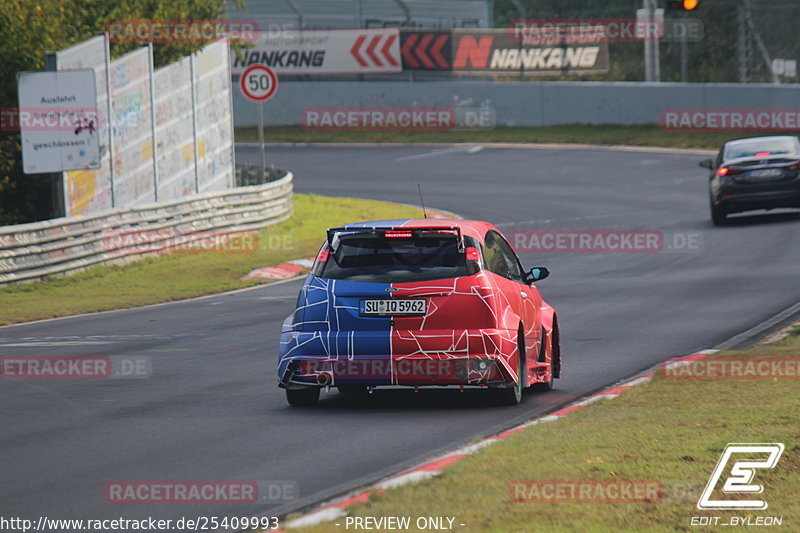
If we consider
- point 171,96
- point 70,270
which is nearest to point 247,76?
point 171,96

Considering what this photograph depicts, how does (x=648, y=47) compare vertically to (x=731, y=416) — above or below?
above

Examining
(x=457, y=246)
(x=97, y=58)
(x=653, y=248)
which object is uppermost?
(x=97, y=58)

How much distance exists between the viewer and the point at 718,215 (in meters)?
28.1

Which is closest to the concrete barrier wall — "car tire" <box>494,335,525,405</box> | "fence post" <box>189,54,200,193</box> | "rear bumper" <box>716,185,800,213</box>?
"rear bumper" <box>716,185,800,213</box>

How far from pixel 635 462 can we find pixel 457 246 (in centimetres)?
328

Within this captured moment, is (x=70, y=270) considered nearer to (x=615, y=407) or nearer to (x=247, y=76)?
(x=247, y=76)

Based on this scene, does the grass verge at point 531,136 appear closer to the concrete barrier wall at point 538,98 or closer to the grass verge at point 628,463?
the concrete barrier wall at point 538,98

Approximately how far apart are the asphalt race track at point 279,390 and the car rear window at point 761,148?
4.88ft

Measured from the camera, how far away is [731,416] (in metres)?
9.38

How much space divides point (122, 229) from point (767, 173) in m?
12.4

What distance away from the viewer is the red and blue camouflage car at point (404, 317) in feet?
33.8

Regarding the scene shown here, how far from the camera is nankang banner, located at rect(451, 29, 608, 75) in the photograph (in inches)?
1956

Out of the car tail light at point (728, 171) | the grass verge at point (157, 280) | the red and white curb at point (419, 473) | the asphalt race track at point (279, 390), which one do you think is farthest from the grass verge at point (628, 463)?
the car tail light at point (728, 171)

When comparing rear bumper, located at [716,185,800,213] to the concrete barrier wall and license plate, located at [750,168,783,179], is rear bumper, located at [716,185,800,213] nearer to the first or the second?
license plate, located at [750,168,783,179]
